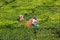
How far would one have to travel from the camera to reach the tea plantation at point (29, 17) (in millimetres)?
17688

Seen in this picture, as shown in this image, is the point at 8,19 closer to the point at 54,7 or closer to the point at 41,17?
the point at 41,17

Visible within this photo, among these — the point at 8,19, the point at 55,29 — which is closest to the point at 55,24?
the point at 55,29

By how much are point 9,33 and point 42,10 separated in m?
5.70

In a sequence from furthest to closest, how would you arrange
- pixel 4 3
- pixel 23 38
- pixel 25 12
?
1. pixel 4 3
2. pixel 25 12
3. pixel 23 38

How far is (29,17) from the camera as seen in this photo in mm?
21219

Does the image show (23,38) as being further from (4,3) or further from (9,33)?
(4,3)

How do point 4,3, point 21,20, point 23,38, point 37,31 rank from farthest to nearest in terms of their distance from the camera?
1. point 4,3
2. point 21,20
3. point 37,31
4. point 23,38

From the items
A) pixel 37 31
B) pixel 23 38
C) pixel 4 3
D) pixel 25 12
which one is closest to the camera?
pixel 23 38

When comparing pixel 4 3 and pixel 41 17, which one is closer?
pixel 41 17

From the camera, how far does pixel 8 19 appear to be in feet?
69.6

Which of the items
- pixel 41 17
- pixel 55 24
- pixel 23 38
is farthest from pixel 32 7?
pixel 23 38

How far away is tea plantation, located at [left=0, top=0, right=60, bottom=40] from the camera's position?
1769cm

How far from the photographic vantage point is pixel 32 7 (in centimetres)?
2384

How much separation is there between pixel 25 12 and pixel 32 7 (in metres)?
1.55
